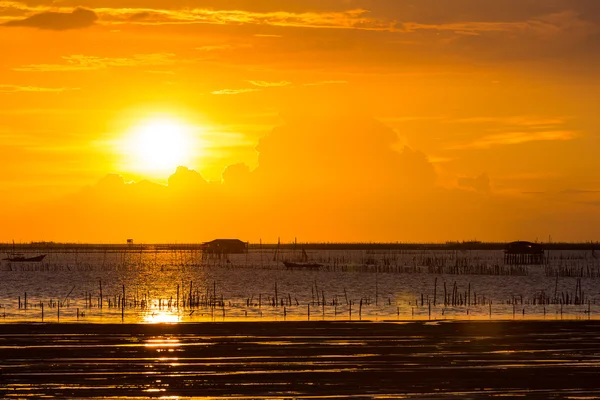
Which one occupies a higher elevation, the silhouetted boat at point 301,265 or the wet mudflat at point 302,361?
the silhouetted boat at point 301,265

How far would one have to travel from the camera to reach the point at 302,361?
108ft

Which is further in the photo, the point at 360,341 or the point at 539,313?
the point at 539,313

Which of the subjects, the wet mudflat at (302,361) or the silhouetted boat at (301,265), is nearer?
the wet mudflat at (302,361)

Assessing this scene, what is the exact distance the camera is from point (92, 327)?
45844 millimetres

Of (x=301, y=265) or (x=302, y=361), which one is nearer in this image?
(x=302, y=361)

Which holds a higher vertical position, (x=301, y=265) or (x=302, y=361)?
(x=301, y=265)

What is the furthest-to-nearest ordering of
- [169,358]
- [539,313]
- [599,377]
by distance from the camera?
1. [539,313]
2. [169,358]
3. [599,377]

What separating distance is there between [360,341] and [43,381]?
14.7m

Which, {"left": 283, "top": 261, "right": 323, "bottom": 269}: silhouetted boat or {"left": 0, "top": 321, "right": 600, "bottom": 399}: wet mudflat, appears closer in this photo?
{"left": 0, "top": 321, "right": 600, "bottom": 399}: wet mudflat

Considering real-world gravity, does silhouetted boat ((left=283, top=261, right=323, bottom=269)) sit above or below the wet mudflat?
above

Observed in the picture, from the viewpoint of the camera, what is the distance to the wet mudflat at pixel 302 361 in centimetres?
2744

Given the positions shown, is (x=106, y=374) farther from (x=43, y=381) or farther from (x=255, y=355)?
(x=255, y=355)

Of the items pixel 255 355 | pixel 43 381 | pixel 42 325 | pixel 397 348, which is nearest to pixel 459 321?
pixel 397 348

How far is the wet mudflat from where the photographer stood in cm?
2744
